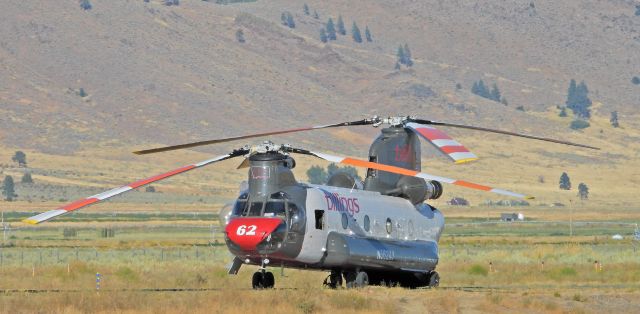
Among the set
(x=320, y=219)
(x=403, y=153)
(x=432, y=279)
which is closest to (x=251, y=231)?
(x=320, y=219)

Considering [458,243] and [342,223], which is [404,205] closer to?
[342,223]

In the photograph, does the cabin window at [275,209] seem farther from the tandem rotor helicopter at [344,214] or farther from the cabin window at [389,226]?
the cabin window at [389,226]

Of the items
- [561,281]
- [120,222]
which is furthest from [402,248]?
[120,222]

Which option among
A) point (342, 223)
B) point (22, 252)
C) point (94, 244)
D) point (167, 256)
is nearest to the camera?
point (342, 223)

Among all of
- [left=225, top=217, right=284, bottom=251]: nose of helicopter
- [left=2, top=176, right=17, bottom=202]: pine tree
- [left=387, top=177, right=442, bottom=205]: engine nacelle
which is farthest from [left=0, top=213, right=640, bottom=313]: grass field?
[left=2, top=176, right=17, bottom=202]: pine tree

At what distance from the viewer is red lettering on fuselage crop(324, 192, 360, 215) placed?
39.9m

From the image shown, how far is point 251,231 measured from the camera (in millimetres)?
37781

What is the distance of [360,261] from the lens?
1598 inches

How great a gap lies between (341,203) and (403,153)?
19.3 feet

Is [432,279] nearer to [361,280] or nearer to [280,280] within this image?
[361,280]

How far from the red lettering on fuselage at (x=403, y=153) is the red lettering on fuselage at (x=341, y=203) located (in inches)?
175

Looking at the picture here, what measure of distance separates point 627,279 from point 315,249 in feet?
57.0

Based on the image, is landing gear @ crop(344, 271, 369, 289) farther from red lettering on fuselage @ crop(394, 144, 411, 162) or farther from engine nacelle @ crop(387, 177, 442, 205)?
red lettering on fuselage @ crop(394, 144, 411, 162)

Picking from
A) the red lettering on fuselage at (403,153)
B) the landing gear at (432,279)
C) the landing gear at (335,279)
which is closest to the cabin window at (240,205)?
the landing gear at (335,279)
